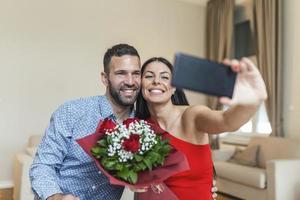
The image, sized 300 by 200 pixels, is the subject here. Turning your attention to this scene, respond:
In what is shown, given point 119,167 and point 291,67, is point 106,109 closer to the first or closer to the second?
point 119,167

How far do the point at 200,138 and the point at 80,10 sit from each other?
440cm

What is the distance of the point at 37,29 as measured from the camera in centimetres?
488

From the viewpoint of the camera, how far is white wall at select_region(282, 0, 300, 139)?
14.2ft

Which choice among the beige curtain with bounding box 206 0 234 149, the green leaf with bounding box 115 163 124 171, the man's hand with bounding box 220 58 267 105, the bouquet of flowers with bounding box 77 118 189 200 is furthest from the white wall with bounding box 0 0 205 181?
the man's hand with bounding box 220 58 267 105

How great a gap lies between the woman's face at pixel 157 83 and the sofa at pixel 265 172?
229 centimetres

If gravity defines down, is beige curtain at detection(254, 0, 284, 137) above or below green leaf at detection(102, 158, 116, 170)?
above

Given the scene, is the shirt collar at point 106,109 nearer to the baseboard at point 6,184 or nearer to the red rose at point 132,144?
the red rose at point 132,144

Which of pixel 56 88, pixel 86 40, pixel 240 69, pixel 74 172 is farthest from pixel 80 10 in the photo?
pixel 240 69

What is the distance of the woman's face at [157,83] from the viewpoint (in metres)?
1.32

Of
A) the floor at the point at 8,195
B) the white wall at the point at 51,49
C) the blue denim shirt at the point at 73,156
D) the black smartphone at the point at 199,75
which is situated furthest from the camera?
the white wall at the point at 51,49

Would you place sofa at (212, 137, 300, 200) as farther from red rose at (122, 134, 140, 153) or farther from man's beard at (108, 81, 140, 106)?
red rose at (122, 134, 140, 153)

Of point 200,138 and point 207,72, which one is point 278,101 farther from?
point 207,72

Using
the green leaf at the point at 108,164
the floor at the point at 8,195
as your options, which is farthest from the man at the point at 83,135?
the floor at the point at 8,195

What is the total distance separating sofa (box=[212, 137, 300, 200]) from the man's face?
2.28 metres
